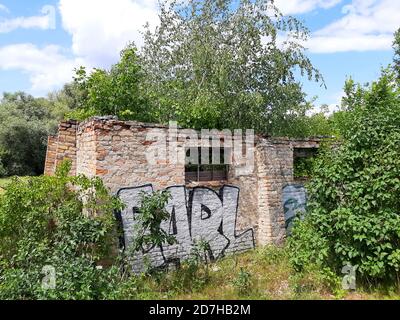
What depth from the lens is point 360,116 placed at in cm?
589

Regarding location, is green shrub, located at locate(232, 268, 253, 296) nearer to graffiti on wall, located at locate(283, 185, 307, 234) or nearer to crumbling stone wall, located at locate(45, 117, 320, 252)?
crumbling stone wall, located at locate(45, 117, 320, 252)

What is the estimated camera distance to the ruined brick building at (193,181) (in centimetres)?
564

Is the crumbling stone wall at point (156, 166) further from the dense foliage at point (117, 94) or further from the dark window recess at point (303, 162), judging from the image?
the dense foliage at point (117, 94)

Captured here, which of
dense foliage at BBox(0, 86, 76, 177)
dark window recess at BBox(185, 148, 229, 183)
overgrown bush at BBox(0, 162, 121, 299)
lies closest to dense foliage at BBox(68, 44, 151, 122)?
dark window recess at BBox(185, 148, 229, 183)

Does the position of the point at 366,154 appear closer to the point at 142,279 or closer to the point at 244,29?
the point at 142,279

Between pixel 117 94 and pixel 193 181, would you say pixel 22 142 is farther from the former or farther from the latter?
pixel 193 181

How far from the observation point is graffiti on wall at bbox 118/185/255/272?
569cm

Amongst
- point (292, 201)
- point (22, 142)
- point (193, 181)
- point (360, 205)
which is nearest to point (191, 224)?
point (193, 181)

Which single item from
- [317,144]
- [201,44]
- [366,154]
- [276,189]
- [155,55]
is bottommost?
[276,189]

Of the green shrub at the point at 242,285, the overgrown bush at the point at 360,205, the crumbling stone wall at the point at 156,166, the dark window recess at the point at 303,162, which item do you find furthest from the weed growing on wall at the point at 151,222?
the dark window recess at the point at 303,162

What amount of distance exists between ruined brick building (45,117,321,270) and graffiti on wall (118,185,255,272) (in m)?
0.02

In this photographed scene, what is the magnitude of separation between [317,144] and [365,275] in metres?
3.71
